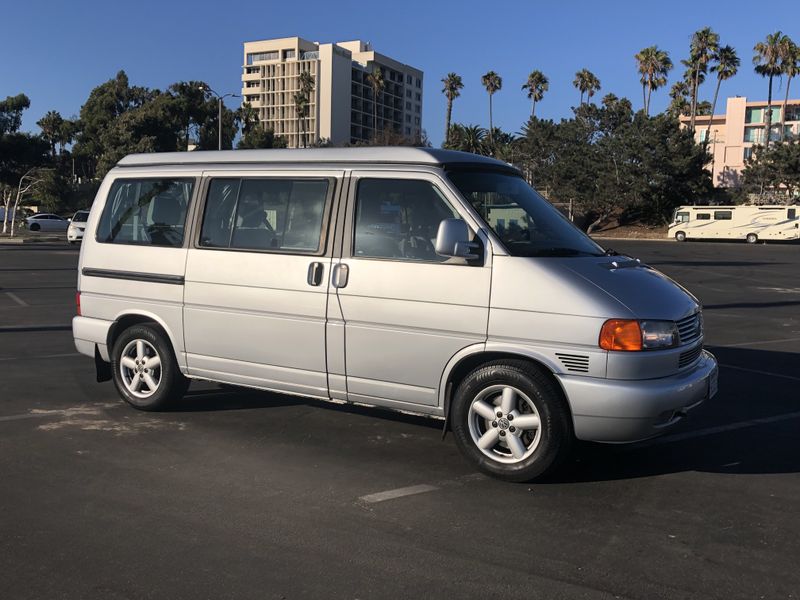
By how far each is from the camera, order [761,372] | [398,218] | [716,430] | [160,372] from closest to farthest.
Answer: [398,218] → [716,430] → [160,372] → [761,372]

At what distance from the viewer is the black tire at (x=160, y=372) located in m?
6.24

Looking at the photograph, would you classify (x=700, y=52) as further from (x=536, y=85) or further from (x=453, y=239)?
(x=453, y=239)

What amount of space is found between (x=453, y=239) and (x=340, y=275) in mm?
959

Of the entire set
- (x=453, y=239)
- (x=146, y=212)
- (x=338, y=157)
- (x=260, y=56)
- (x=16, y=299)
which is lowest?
(x=16, y=299)

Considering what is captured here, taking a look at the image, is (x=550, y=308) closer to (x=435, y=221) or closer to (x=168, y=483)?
(x=435, y=221)

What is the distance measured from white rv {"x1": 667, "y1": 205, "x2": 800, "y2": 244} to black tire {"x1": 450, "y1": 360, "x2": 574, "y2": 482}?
54846 mm

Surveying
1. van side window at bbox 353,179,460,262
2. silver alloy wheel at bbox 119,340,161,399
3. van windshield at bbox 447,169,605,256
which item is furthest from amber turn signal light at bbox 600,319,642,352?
silver alloy wheel at bbox 119,340,161,399

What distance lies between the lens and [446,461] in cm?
524

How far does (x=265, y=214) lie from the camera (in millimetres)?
5727

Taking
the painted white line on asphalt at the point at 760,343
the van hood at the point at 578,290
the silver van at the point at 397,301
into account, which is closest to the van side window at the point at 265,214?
the silver van at the point at 397,301

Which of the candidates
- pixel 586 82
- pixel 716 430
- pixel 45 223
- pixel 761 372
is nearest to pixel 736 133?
pixel 586 82

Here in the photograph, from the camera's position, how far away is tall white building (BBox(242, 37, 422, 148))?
414 ft

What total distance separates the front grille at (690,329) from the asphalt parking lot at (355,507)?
0.93 meters

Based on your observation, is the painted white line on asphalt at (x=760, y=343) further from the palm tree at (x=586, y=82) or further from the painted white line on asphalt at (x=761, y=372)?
the palm tree at (x=586, y=82)
